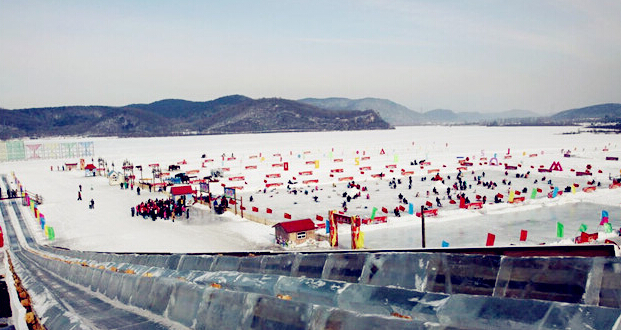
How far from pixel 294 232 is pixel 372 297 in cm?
1830

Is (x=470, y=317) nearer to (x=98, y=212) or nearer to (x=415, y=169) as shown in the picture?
(x=98, y=212)

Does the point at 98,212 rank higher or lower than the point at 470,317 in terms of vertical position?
lower

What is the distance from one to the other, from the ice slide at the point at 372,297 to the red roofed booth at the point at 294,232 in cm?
1561

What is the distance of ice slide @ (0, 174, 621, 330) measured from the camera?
9.62ft

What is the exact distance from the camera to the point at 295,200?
120 ft

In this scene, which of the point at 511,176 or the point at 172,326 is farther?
the point at 511,176

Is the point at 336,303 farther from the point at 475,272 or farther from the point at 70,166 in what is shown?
the point at 70,166

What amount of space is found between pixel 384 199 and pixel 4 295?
2879cm

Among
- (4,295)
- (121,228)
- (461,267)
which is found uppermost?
(461,267)

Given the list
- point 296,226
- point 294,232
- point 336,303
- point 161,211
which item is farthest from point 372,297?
point 161,211


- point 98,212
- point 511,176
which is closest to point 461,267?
point 98,212

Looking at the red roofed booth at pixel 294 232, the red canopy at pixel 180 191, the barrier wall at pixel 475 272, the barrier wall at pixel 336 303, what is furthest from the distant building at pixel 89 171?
the barrier wall at pixel 475 272

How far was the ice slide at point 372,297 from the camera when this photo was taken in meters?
2.93

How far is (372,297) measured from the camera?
4.16 meters
